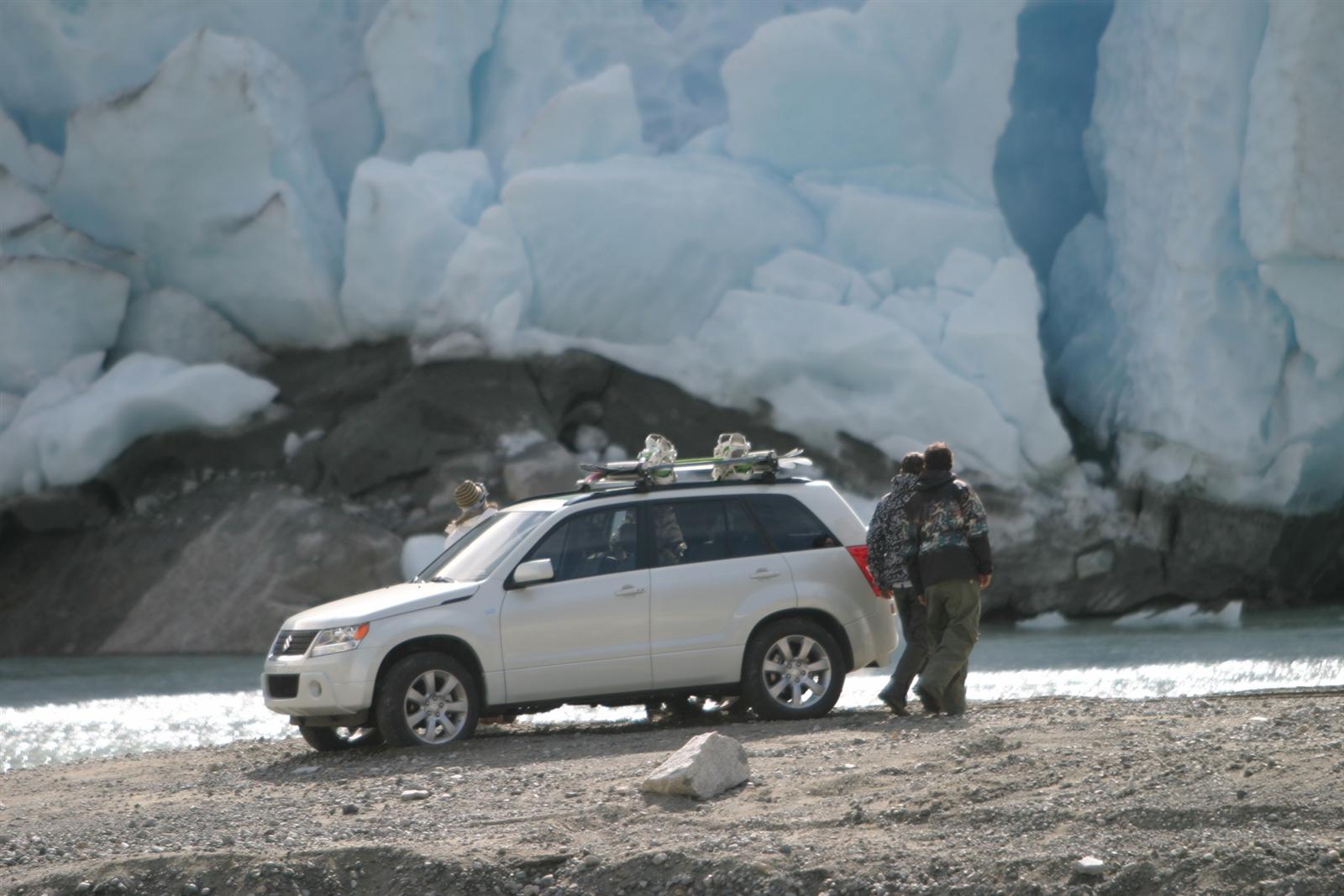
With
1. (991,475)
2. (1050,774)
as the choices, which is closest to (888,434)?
(991,475)

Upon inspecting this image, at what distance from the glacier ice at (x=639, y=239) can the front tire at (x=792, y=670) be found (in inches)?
433

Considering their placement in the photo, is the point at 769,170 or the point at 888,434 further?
the point at 769,170

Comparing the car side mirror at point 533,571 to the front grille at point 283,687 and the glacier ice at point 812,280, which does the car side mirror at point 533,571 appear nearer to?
the front grille at point 283,687

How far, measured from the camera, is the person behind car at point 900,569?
8.51m

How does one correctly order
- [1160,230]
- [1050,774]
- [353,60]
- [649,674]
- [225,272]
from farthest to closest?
[353,60] → [225,272] → [1160,230] → [649,674] → [1050,774]

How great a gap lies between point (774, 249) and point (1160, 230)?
4.83 m

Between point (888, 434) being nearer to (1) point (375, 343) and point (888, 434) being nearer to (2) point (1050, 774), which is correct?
(1) point (375, 343)

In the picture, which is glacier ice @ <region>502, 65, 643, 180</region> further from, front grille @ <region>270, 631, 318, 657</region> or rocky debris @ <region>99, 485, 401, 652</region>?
front grille @ <region>270, 631, 318, 657</region>

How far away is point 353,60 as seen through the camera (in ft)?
69.2

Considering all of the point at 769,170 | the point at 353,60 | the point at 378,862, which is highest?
the point at 353,60

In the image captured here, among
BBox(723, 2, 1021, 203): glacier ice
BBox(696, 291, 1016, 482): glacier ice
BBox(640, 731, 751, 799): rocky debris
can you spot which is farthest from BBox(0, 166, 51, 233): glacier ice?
BBox(640, 731, 751, 799): rocky debris

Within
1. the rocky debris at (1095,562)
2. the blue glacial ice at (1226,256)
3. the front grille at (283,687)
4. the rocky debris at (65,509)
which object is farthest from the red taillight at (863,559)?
the rocky debris at (65,509)

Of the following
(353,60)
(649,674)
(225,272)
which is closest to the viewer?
(649,674)

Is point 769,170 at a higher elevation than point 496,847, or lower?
higher
